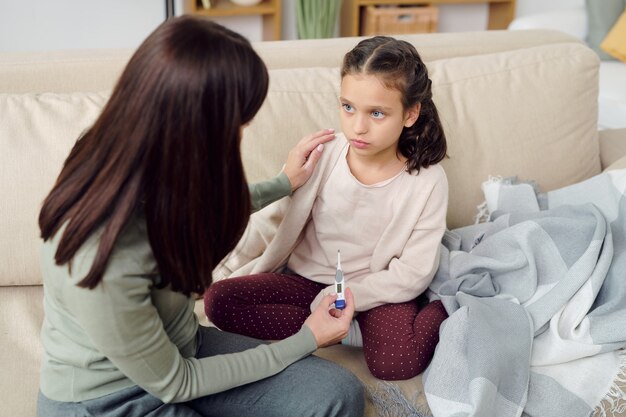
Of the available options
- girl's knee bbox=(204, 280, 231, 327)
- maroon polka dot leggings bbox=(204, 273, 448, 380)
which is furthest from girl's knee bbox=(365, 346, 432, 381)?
girl's knee bbox=(204, 280, 231, 327)

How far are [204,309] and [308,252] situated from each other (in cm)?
24

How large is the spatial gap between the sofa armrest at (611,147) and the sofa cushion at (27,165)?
1208 millimetres

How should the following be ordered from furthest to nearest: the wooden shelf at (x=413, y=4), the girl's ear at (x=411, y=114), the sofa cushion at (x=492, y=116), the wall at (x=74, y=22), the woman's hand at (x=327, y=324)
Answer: the wooden shelf at (x=413, y=4)
the wall at (x=74, y=22)
the sofa cushion at (x=492, y=116)
the girl's ear at (x=411, y=114)
the woman's hand at (x=327, y=324)

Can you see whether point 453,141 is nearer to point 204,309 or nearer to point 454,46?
point 454,46

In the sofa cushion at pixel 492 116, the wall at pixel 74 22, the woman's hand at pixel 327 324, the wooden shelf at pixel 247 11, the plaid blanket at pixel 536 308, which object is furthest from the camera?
the wooden shelf at pixel 247 11

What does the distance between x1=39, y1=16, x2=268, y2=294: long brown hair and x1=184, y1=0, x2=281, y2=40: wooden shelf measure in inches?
103

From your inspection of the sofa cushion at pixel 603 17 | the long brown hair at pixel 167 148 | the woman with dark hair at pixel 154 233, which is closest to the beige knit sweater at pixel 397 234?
the woman with dark hair at pixel 154 233

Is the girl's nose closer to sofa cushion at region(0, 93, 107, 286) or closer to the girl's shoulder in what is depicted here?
the girl's shoulder

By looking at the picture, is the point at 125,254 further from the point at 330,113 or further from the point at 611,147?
the point at 611,147

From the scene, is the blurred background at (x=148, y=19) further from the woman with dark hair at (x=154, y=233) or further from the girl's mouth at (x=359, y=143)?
the woman with dark hair at (x=154, y=233)

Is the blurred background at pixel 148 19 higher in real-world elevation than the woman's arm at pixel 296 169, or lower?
lower

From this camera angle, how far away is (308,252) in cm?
171

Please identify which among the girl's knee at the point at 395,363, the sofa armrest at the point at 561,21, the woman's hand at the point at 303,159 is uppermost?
the woman's hand at the point at 303,159

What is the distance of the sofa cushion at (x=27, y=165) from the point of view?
1.62m
